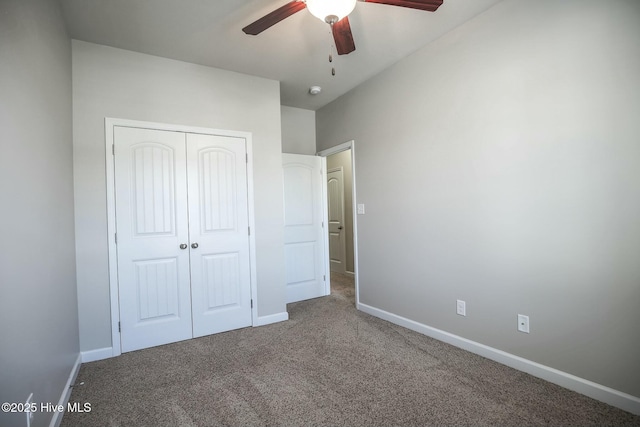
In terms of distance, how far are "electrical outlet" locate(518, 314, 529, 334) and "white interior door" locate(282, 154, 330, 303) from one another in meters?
2.52

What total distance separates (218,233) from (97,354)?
1379 mm

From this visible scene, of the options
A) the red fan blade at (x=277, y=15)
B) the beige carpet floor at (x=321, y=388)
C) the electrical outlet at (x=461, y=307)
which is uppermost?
the red fan blade at (x=277, y=15)

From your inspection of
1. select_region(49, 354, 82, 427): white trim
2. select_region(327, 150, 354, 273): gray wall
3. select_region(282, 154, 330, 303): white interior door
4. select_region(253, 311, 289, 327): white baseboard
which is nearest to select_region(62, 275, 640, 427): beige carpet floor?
select_region(49, 354, 82, 427): white trim

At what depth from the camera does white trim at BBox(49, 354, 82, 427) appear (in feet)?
5.40

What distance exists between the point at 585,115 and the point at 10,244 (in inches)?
119

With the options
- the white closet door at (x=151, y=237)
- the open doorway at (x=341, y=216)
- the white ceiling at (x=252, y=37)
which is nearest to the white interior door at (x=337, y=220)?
the open doorway at (x=341, y=216)

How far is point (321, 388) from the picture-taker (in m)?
2.01

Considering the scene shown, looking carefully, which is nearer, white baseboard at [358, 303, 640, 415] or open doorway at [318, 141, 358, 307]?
white baseboard at [358, 303, 640, 415]

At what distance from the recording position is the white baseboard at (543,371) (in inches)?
67.9

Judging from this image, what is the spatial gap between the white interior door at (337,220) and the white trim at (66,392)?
3967mm

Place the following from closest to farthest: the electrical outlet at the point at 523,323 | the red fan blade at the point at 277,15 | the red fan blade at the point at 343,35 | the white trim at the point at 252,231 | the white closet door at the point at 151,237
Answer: the red fan blade at the point at 277,15
the red fan blade at the point at 343,35
the electrical outlet at the point at 523,323
the white closet door at the point at 151,237
the white trim at the point at 252,231

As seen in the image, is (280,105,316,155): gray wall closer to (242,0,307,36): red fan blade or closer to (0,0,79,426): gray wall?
(242,0,307,36): red fan blade

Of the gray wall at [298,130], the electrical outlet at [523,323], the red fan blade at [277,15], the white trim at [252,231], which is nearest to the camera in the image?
the red fan blade at [277,15]

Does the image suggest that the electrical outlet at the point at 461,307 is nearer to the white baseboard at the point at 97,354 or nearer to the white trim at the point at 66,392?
the white trim at the point at 66,392
